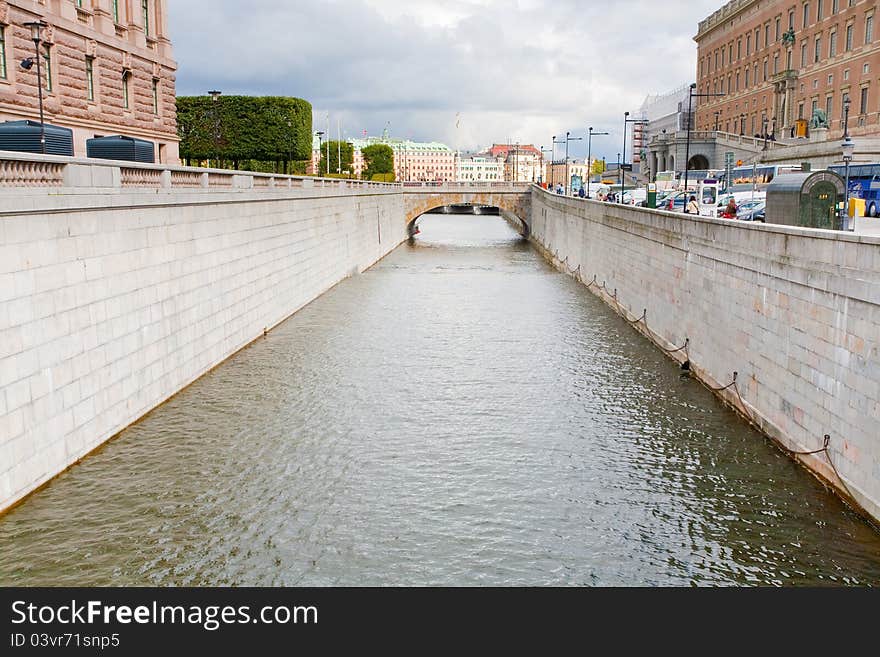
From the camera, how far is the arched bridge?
282ft

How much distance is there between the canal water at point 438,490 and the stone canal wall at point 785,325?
0.68m

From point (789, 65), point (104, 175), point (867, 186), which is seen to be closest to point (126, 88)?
point (104, 175)

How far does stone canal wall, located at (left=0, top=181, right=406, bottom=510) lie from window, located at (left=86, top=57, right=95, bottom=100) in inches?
358

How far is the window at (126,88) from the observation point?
37.7m

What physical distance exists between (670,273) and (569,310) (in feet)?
34.3

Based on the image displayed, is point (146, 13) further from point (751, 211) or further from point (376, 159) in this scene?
point (376, 159)

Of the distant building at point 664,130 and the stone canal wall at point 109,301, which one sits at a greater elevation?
the distant building at point 664,130

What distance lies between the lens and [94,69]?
3484 centimetres

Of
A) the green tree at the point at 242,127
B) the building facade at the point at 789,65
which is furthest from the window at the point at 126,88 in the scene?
the building facade at the point at 789,65

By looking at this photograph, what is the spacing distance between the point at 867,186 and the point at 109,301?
3429 cm

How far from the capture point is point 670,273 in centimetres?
2848

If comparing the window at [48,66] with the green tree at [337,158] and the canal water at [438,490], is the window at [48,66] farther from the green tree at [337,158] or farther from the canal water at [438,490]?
the green tree at [337,158]
